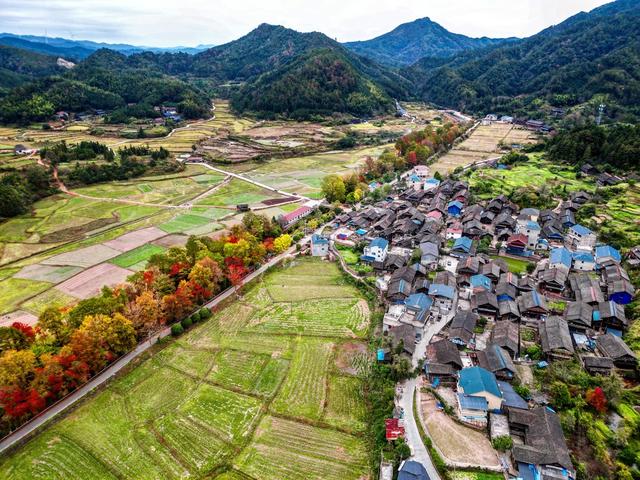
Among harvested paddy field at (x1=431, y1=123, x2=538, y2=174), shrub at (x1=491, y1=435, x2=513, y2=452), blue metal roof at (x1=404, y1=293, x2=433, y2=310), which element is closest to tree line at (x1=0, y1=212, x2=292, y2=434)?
blue metal roof at (x1=404, y1=293, x2=433, y2=310)

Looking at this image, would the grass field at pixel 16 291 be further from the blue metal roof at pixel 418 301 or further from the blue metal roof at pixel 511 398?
the blue metal roof at pixel 511 398

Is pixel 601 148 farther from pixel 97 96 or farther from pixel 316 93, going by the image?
pixel 97 96

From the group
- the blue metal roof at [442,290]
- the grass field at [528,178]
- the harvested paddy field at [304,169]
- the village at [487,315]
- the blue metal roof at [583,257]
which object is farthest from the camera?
the harvested paddy field at [304,169]

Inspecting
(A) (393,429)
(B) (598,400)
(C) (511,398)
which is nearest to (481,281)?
(C) (511,398)

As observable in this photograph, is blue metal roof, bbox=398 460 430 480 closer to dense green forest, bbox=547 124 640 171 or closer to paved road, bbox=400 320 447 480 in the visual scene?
paved road, bbox=400 320 447 480

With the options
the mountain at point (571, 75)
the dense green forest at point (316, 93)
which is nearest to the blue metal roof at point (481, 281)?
the mountain at point (571, 75)

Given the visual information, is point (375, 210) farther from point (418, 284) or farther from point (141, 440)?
point (141, 440)
